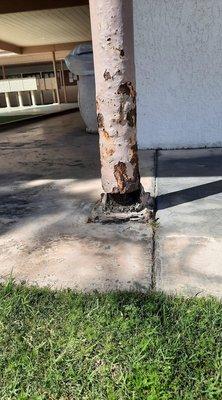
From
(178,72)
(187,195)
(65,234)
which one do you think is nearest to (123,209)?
(65,234)

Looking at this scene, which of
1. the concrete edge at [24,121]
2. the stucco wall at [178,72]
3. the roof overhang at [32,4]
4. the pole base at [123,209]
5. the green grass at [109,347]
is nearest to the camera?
the green grass at [109,347]

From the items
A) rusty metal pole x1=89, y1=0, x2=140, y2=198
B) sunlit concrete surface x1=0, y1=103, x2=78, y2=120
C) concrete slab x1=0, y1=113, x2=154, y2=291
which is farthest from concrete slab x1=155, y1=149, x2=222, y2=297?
sunlit concrete surface x1=0, y1=103, x2=78, y2=120

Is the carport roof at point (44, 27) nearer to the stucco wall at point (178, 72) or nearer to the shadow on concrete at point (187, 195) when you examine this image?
the stucco wall at point (178, 72)

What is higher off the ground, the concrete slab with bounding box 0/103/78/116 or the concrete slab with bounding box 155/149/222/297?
Result: the concrete slab with bounding box 155/149/222/297

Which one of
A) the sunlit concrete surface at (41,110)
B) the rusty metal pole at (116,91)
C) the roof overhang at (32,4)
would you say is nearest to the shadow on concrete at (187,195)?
the rusty metal pole at (116,91)

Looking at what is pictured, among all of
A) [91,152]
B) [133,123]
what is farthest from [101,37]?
[91,152]

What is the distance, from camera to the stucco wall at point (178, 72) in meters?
4.34

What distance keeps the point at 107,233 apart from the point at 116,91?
91cm

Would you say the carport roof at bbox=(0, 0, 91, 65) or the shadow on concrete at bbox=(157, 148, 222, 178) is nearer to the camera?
the shadow on concrete at bbox=(157, 148, 222, 178)

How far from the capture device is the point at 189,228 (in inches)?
93.7

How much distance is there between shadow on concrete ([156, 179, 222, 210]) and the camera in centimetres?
284

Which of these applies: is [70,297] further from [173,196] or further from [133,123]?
[173,196]

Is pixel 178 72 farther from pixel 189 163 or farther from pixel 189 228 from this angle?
pixel 189 228

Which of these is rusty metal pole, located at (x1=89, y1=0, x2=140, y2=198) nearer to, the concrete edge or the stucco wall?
the stucco wall
